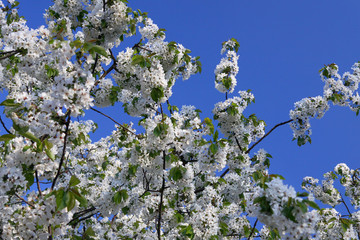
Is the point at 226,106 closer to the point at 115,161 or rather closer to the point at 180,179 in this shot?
the point at 180,179

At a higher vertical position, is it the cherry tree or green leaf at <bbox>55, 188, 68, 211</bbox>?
the cherry tree

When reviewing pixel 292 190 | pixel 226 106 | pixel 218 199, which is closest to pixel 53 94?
pixel 292 190

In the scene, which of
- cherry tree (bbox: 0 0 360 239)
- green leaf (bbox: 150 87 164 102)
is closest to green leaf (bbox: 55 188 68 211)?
cherry tree (bbox: 0 0 360 239)

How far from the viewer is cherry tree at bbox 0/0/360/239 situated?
4.09 metres

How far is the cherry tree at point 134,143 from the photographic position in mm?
4086

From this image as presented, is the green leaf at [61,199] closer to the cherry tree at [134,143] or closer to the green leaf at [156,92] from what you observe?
the cherry tree at [134,143]

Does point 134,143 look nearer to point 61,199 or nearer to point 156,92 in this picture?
point 156,92

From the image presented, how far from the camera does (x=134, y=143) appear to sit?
7.29m

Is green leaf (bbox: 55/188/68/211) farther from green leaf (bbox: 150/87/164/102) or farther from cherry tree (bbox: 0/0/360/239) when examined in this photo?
green leaf (bbox: 150/87/164/102)

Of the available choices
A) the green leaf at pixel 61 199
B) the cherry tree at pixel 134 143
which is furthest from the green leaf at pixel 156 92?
the green leaf at pixel 61 199

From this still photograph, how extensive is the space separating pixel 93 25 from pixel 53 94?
3309mm

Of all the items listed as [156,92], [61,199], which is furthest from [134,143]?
[61,199]

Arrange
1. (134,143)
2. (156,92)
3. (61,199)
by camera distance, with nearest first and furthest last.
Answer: (61,199) → (156,92) → (134,143)

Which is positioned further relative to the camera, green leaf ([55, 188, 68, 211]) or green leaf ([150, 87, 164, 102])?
green leaf ([150, 87, 164, 102])
